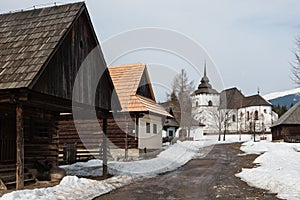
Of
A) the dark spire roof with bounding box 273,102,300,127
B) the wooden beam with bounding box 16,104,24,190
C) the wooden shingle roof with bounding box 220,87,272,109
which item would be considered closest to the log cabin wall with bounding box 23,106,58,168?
the wooden beam with bounding box 16,104,24,190

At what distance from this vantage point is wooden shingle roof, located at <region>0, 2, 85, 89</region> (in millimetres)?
9703

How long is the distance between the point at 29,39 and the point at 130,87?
44.6ft

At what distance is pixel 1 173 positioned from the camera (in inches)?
453

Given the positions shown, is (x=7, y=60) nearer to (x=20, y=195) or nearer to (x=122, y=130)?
(x=20, y=195)

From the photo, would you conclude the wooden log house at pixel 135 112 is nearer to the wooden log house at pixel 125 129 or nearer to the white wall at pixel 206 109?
the wooden log house at pixel 125 129

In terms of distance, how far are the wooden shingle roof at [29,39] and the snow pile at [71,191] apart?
276 cm

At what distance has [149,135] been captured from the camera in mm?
25891

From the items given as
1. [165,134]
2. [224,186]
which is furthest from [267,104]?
[224,186]

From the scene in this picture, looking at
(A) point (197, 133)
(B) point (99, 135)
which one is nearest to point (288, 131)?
(A) point (197, 133)

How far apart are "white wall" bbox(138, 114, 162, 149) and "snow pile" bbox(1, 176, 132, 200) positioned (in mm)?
11402

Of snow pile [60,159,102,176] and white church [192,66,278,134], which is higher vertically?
white church [192,66,278,134]

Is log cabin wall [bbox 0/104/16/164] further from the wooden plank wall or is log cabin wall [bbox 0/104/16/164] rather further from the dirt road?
the wooden plank wall

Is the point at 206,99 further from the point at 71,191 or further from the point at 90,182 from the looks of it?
the point at 71,191

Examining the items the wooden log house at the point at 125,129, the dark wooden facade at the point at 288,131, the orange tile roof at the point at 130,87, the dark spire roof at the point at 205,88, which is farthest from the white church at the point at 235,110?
the wooden log house at the point at 125,129
